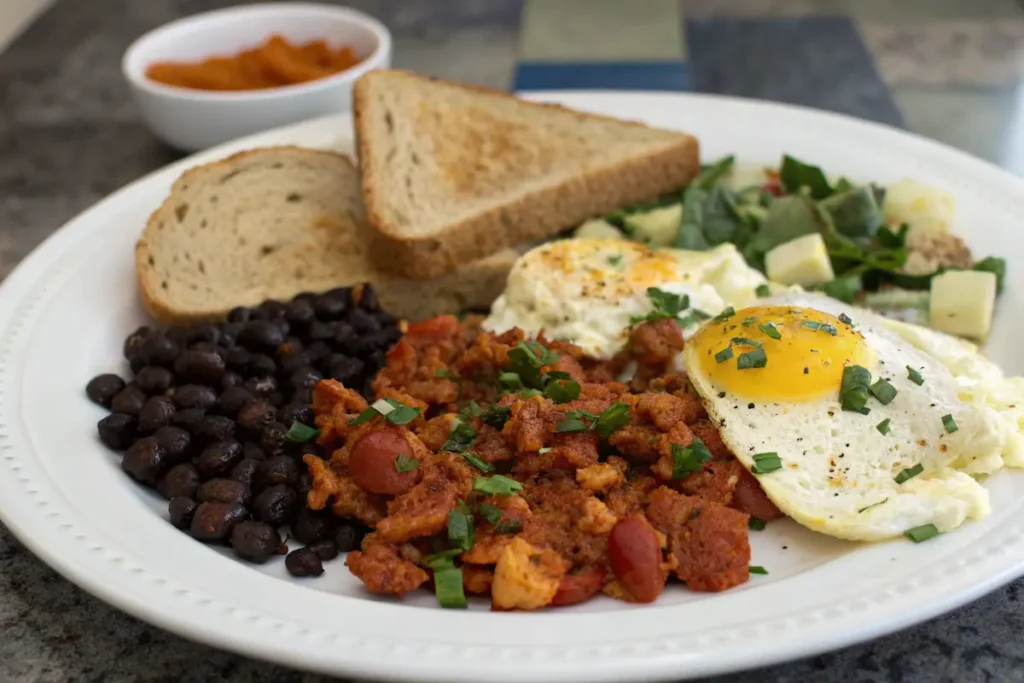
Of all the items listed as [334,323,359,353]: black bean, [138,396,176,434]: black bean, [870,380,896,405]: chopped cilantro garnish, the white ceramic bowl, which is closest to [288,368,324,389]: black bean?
[334,323,359,353]: black bean

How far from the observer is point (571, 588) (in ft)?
8.93

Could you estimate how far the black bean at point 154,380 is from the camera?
11.8 feet

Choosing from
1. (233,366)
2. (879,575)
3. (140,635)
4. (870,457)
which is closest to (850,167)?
(870,457)

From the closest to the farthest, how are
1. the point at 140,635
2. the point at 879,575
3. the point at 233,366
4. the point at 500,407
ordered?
the point at 879,575, the point at 140,635, the point at 500,407, the point at 233,366

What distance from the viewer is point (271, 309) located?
4.09m

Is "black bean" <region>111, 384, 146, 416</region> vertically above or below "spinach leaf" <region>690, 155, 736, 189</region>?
below

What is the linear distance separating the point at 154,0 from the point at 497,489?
25.4ft

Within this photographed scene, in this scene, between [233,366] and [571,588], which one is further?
[233,366]

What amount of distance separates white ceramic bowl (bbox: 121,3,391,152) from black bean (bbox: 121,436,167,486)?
9.12 ft

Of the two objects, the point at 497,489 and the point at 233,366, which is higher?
the point at 497,489

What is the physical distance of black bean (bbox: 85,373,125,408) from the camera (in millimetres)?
3588

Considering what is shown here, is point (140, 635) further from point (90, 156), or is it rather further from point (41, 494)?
point (90, 156)

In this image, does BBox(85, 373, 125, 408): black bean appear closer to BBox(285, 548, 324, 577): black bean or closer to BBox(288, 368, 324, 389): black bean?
BBox(288, 368, 324, 389): black bean

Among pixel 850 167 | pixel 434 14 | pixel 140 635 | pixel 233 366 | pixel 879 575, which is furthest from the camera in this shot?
Result: pixel 434 14
